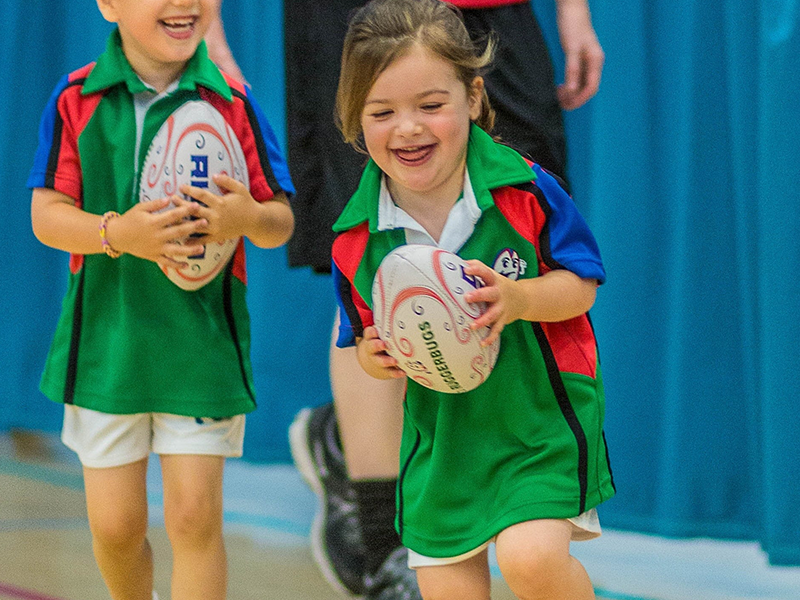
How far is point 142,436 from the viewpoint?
172 cm

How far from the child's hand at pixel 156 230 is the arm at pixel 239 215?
17 millimetres

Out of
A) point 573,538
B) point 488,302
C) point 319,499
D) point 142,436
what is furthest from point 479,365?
point 319,499

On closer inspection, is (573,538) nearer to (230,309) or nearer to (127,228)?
(230,309)

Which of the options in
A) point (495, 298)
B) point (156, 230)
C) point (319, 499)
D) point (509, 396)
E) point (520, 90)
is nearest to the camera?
point (495, 298)

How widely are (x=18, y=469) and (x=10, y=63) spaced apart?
144 cm

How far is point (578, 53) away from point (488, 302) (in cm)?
78

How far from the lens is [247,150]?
5.59 feet

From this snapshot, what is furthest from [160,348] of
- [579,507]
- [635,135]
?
[635,135]

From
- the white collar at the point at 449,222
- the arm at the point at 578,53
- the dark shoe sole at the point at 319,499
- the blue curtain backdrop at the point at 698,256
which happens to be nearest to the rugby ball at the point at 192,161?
the white collar at the point at 449,222

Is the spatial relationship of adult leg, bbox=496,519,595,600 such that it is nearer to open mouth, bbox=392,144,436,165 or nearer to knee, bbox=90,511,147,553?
open mouth, bbox=392,144,436,165

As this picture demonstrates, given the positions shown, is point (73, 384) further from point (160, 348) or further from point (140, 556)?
point (140, 556)

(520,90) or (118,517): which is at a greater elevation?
(520,90)

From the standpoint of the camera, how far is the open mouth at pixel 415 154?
1.36 meters

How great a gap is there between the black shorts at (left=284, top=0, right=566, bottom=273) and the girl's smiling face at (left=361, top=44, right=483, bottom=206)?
16.0 inches
